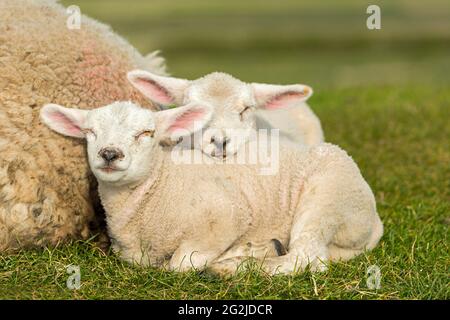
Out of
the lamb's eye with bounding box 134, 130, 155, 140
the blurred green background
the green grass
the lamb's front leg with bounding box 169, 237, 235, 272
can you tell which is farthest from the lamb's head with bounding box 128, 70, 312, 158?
the blurred green background

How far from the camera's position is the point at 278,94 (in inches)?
273

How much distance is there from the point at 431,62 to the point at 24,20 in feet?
93.5

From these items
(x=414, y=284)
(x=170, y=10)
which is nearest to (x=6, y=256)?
(x=414, y=284)

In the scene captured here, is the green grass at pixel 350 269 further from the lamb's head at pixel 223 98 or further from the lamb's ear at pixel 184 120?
the lamb's head at pixel 223 98

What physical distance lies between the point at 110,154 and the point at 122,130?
237mm

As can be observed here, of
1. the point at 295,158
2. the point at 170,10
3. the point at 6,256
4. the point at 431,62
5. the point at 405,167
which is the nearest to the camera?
the point at 6,256

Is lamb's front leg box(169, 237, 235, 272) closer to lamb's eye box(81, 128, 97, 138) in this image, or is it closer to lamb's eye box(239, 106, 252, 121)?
lamb's eye box(81, 128, 97, 138)

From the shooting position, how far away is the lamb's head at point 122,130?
5379mm

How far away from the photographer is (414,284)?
5.34 metres

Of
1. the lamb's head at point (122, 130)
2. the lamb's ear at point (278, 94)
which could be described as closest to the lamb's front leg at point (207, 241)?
the lamb's head at point (122, 130)

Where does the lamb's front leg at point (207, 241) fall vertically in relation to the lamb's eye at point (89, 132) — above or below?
below

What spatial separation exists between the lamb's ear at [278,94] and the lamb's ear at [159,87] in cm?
57

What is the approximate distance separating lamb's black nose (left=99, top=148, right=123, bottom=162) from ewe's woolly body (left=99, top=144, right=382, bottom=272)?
1.51 ft
